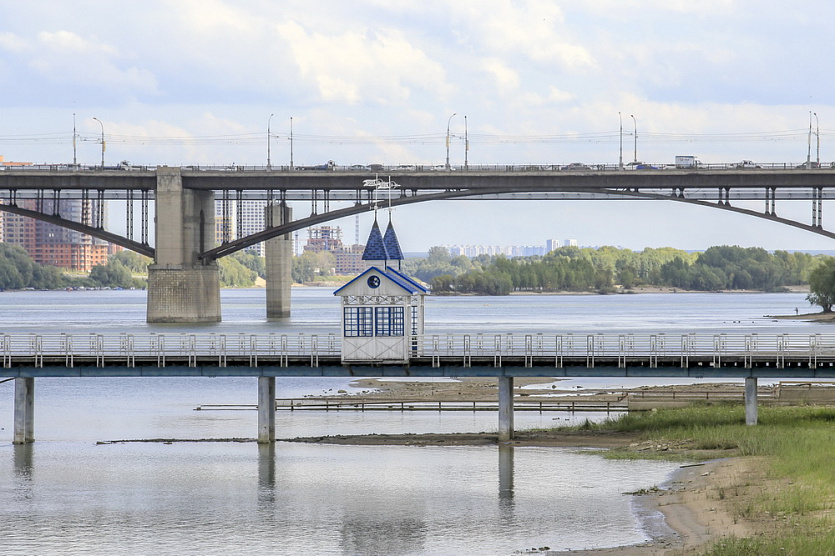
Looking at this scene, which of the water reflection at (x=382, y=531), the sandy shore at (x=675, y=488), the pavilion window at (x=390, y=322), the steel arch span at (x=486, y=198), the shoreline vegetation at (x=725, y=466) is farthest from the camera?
the steel arch span at (x=486, y=198)

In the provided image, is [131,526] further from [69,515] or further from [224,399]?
[224,399]

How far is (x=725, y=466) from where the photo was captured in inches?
1438

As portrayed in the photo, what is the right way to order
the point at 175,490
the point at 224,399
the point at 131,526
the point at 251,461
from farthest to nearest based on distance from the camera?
the point at 224,399 < the point at 251,461 < the point at 175,490 < the point at 131,526

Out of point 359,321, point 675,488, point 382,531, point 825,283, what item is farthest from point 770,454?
point 825,283

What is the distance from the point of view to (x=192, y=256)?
12800 cm

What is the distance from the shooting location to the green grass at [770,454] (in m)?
25.6

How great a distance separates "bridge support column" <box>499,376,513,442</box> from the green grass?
344 cm

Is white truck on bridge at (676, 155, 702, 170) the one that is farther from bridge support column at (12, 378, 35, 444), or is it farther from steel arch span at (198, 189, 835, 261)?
bridge support column at (12, 378, 35, 444)

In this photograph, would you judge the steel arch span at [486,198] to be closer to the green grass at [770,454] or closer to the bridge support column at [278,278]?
the bridge support column at [278,278]

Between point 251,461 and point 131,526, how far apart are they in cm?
1058

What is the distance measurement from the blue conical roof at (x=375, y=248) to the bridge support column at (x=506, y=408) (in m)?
5.81

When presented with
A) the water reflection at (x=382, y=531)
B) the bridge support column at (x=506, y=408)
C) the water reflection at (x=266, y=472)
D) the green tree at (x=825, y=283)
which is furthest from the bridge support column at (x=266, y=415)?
the green tree at (x=825, y=283)

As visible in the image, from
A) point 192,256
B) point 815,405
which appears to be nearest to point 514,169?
point 192,256

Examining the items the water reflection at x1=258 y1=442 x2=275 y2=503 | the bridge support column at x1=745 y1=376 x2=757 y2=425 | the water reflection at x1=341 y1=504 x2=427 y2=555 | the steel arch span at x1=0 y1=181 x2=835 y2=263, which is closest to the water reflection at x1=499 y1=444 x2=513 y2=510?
the water reflection at x1=341 y1=504 x2=427 y2=555
